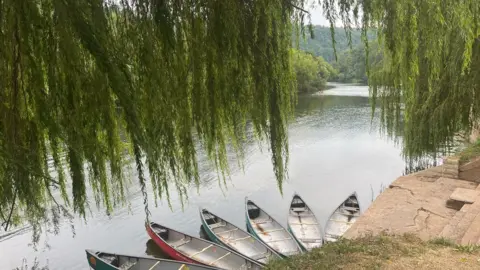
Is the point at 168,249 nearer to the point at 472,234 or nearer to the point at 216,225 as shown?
the point at 216,225

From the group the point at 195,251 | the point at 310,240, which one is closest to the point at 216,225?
the point at 195,251

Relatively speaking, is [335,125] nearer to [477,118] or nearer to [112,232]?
[477,118]

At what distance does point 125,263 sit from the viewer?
7.72m

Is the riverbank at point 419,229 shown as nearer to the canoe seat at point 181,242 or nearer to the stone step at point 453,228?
the stone step at point 453,228

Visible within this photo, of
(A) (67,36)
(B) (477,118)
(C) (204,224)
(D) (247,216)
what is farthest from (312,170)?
(A) (67,36)

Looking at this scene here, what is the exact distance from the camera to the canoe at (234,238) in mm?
8438

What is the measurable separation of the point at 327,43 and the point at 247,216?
8199 mm

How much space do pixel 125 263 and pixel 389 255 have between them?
18.2 ft

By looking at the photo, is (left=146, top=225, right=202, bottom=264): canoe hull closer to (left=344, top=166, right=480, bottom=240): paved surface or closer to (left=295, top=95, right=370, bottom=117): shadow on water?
(left=344, top=166, right=480, bottom=240): paved surface

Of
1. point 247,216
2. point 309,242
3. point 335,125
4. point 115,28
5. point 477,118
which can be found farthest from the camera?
point 335,125

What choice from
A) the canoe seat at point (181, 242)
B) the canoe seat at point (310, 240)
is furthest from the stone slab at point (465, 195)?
the canoe seat at point (181, 242)

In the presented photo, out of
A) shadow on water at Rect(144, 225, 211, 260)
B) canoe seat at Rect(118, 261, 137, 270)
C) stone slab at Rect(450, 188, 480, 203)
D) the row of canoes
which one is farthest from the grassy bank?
shadow on water at Rect(144, 225, 211, 260)

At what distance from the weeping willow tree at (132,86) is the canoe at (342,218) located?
7837 mm

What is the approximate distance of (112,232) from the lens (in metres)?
9.49
